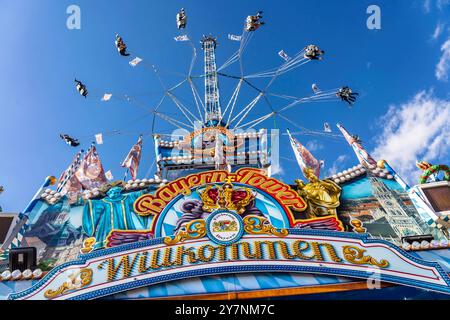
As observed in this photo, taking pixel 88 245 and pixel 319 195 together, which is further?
pixel 319 195

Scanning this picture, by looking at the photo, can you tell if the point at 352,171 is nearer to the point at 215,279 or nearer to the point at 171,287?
the point at 215,279

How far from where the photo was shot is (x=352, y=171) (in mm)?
13898

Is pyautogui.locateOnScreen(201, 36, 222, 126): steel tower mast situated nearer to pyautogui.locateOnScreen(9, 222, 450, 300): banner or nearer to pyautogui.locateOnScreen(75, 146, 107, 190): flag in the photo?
pyautogui.locateOnScreen(75, 146, 107, 190): flag

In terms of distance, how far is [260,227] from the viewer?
35.9 ft

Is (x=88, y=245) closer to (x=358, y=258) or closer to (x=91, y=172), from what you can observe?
(x=91, y=172)

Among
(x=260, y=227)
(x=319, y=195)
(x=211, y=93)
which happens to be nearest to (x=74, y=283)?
(x=260, y=227)

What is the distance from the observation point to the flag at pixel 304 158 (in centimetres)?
1680

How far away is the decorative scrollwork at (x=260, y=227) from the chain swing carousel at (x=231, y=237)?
45 mm

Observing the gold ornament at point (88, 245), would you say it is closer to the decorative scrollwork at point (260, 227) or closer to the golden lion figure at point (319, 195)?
the decorative scrollwork at point (260, 227)

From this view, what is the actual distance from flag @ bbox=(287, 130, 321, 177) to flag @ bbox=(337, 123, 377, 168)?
1.83 m

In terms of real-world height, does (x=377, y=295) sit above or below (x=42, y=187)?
below

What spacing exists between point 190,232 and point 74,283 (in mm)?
3459

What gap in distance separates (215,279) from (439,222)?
746 cm
